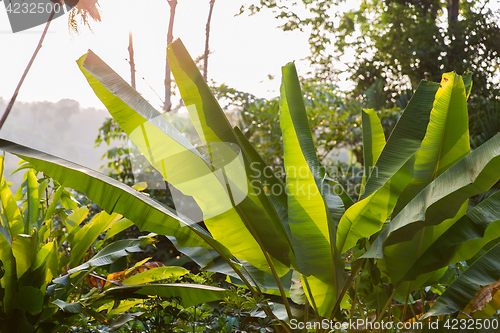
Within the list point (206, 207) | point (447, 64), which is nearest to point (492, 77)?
point (447, 64)

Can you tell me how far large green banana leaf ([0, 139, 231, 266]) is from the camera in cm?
108

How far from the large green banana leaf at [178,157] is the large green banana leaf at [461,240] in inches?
24.8

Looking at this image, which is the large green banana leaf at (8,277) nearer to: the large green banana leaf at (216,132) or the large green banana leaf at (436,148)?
the large green banana leaf at (216,132)

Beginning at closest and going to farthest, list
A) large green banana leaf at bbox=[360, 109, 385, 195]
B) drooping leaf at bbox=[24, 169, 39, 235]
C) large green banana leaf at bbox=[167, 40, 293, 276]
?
large green banana leaf at bbox=[167, 40, 293, 276] < drooping leaf at bbox=[24, 169, 39, 235] < large green banana leaf at bbox=[360, 109, 385, 195]

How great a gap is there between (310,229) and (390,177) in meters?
0.41

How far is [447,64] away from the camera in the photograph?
5695 mm

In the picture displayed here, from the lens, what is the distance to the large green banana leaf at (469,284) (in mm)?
1331

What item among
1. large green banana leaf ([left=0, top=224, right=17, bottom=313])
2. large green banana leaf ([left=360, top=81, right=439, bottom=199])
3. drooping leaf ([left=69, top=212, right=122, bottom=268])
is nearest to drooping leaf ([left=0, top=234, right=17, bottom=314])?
large green banana leaf ([left=0, top=224, right=17, bottom=313])

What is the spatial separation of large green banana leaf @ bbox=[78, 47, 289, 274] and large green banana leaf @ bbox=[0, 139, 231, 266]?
0.11 m

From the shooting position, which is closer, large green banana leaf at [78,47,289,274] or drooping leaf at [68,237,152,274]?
large green banana leaf at [78,47,289,274]

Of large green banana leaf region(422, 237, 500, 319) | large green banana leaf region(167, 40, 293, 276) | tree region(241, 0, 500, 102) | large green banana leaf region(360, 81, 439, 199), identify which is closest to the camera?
large green banana leaf region(167, 40, 293, 276)

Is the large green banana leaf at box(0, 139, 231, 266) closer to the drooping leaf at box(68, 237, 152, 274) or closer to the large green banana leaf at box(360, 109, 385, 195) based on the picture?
the drooping leaf at box(68, 237, 152, 274)

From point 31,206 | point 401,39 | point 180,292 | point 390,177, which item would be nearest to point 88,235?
point 31,206

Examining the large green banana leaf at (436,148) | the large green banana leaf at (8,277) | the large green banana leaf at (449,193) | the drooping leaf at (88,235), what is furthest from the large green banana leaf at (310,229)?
the large green banana leaf at (8,277)
